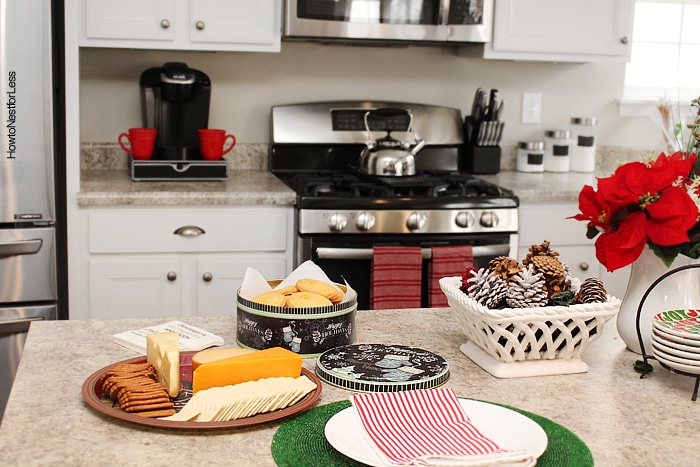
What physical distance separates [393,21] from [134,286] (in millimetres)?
1362

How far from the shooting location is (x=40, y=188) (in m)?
2.82

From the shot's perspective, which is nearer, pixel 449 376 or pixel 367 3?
pixel 449 376

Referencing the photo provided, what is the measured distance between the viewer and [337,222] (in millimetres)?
2980

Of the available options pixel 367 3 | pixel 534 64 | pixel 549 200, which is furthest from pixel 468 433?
pixel 534 64

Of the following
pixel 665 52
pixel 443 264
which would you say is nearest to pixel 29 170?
pixel 443 264

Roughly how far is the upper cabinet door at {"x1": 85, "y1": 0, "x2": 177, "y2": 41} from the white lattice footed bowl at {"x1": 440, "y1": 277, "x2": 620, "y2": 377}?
2.06 m

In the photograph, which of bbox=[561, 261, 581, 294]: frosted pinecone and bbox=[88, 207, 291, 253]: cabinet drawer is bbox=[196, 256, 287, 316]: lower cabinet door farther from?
bbox=[561, 261, 581, 294]: frosted pinecone

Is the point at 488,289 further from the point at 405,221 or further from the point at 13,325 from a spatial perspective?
the point at 13,325

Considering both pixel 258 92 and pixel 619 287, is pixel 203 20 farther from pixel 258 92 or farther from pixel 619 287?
pixel 619 287

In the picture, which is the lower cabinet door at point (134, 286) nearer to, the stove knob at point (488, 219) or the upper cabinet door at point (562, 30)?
the stove knob at point (488, 219)

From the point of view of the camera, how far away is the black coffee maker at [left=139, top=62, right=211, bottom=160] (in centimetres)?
322

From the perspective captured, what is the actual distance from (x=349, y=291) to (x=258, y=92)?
2.27 m

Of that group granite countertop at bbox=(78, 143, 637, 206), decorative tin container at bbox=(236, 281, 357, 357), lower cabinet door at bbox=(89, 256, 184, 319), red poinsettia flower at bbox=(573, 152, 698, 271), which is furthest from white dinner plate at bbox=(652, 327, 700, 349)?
lower cabinet door at bbox=(89, 256, 184, 319)

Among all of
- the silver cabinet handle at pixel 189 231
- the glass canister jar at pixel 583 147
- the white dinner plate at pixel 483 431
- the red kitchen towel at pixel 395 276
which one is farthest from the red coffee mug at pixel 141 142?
the white dinner plate at pixel 483 431
